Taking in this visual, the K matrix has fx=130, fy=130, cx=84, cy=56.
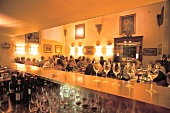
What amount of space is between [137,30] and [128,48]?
3.97ft

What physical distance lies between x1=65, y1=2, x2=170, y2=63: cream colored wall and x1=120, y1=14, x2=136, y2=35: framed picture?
0.66ft

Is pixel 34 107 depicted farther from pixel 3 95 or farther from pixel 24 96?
pixel 3 95

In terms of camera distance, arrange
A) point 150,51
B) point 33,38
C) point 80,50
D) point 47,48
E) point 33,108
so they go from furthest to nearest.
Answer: point 80,50 < point 47,48 < point 33,38 < point 150,51 < point 33,108

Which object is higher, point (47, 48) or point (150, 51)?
point (47, 48)

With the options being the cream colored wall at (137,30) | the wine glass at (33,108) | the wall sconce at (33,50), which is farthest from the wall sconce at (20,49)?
the wine glass at (33,108)

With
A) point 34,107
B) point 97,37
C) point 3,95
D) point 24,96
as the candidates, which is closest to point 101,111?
point 34,107

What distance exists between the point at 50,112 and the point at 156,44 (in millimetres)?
7397

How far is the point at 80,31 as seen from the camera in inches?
432

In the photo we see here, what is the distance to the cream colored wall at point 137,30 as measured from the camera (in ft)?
23.7

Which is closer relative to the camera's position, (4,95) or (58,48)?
(4,95)

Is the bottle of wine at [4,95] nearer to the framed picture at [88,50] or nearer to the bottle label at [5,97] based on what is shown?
the bottle label at [5,97]

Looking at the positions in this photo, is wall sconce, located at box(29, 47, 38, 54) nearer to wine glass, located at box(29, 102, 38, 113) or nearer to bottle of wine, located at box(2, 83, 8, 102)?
bottle of wine, located at box(2, 83, 8, 102)

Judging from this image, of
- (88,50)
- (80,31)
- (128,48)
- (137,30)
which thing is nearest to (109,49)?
(128,48)

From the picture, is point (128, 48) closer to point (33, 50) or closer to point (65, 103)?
point (33, 50)
